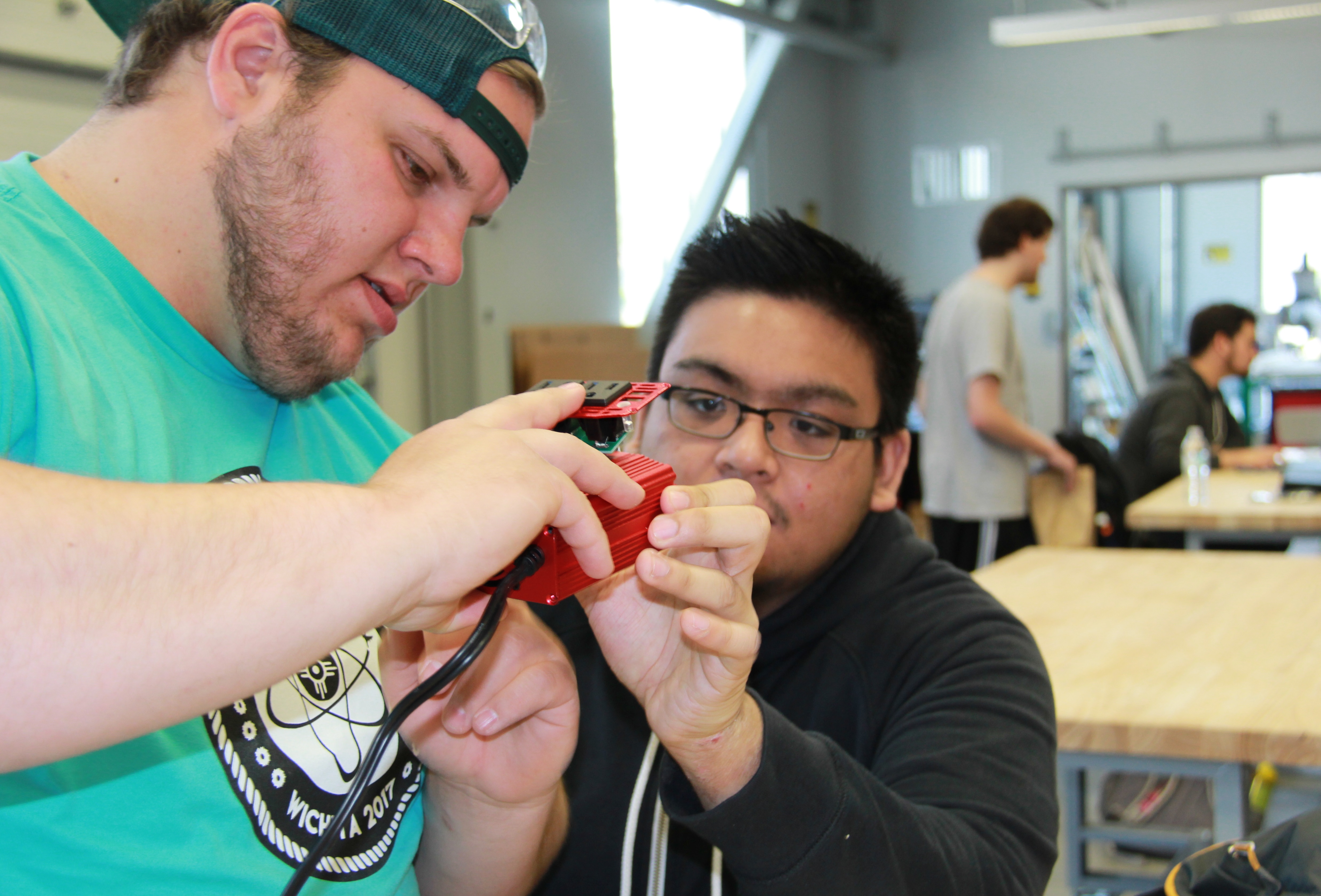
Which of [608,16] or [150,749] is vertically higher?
[608,16]

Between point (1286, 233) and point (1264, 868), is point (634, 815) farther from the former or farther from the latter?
point (1286, 233)

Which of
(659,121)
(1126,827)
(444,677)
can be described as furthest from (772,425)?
(659,121)

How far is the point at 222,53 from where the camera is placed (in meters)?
0.99

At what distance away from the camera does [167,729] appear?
2.56 feet

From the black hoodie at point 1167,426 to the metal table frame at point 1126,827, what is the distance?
2604 mm

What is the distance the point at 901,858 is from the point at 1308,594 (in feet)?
6.33

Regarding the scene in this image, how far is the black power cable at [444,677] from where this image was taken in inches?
26.5

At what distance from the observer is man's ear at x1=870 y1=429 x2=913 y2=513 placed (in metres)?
1.51

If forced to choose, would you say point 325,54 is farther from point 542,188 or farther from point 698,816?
point 542,188

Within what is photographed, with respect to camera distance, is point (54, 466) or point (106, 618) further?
point (54, 466)

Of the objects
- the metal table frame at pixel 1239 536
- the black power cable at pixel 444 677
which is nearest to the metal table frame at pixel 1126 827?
the black power cable at pixel 444 677

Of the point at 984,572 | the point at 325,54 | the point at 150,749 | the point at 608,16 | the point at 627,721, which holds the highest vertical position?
the point at 608,16

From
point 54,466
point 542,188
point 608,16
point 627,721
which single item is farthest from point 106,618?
point 608,16

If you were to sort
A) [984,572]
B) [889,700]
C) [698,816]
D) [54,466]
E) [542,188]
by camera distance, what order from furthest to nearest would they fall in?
[542,188] < [984,572] < [889,700] < [698,816] < [54,466]
